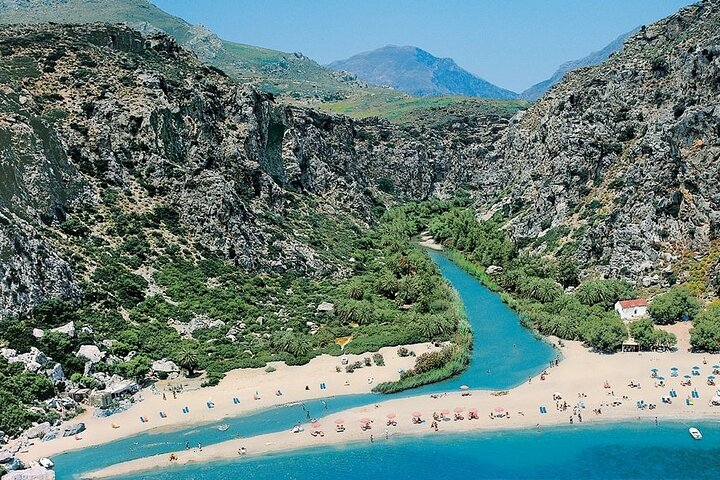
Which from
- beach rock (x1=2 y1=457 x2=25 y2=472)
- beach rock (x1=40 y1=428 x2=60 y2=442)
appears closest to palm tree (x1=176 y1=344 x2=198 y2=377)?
beach rock (x1=40 y1=428 x2=60 y2=442)

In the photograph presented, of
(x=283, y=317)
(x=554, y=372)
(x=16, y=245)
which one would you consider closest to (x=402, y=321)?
(x=283, y=317)

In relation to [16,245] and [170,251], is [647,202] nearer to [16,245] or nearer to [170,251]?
[170,251]

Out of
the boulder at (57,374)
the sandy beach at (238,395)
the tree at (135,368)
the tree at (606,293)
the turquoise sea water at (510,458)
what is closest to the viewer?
the turquoise sea water at (510,458)

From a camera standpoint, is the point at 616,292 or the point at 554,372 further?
the point at 616,292

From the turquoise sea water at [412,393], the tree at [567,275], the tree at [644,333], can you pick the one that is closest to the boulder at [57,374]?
the turquoise sea water at [412,393]

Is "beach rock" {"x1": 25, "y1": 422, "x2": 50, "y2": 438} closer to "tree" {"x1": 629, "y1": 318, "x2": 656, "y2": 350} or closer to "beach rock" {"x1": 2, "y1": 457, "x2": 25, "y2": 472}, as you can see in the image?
"beach rock" {"x1": 2, "y1": 457, "x2": 25, "y2": 472}

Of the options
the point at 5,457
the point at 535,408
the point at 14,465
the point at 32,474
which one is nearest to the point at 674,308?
the point at 535,408

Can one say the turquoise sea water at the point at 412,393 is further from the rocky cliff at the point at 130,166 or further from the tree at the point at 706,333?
the rocky cliff at the point at 130,166
